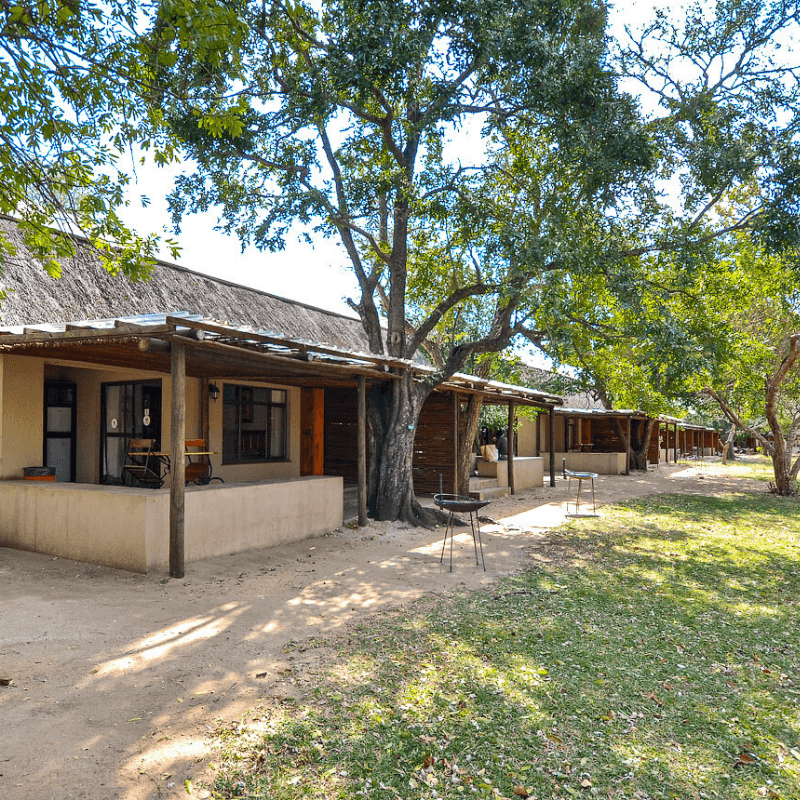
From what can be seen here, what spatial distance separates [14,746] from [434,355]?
12.5 meters

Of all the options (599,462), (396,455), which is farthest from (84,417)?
(599,462)

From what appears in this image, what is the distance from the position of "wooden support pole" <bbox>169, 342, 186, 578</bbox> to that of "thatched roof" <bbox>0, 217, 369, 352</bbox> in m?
→ 1.74

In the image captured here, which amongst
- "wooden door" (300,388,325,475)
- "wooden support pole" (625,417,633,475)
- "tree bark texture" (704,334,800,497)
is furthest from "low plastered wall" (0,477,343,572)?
"wooden support pole" (625,417,633,475)

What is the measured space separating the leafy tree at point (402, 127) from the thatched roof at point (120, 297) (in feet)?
4.27

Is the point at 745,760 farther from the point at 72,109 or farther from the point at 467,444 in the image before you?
the point at 467,444

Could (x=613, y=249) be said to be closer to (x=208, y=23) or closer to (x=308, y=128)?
(x=308, y=128)

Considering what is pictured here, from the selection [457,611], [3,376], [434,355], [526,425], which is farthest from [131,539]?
[526,425]

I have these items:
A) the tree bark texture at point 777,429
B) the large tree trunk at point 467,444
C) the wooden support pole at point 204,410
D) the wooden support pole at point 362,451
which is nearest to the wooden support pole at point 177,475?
the wooden support pole at point 362,451

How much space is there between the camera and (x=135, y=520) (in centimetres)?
638

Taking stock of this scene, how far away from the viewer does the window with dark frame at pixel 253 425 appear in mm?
10922

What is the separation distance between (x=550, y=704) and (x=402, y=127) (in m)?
9.18

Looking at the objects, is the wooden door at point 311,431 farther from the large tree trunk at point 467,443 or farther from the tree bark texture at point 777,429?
the tree bark texture at point 777,429

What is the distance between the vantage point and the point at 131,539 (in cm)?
639

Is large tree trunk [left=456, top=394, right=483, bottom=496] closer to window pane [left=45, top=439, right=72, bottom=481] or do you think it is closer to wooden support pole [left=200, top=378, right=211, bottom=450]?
wooden support pole [left=200, top=378, right=211, bottom=450]
